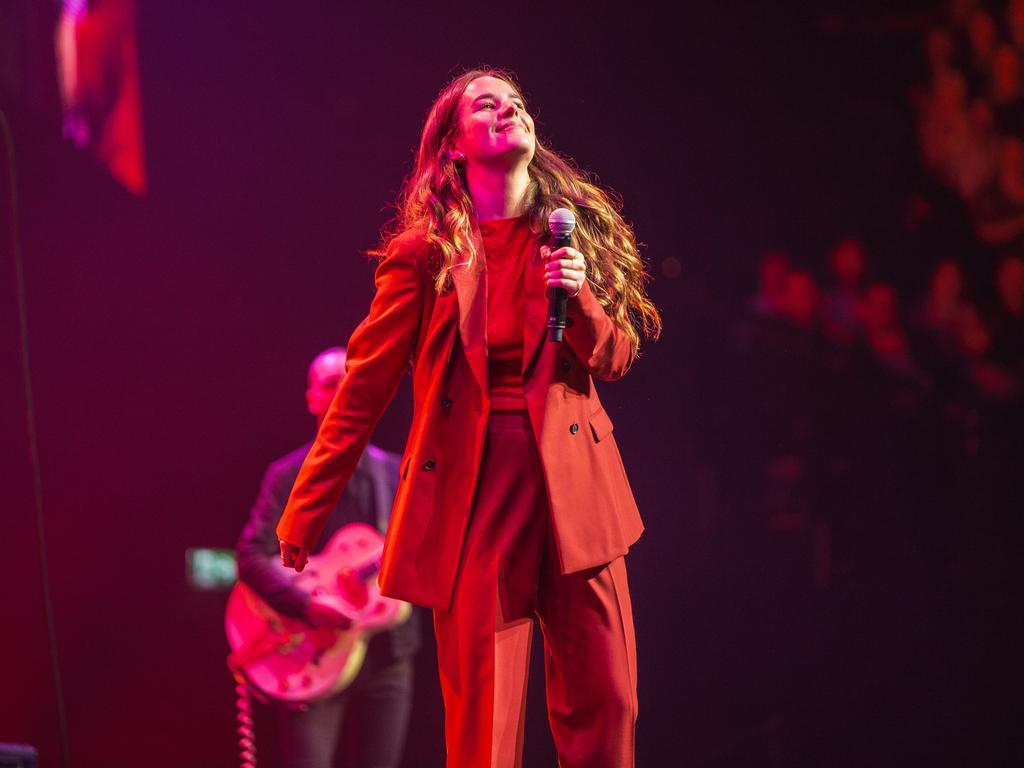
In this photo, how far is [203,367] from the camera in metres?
3.79

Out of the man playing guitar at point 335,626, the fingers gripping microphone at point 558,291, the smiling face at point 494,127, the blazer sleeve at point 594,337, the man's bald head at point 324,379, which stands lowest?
the man playing guitar at point 335,626

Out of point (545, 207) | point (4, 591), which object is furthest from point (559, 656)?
point (4, 591)

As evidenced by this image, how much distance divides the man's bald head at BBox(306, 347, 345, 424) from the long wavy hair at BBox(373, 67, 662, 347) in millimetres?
1134

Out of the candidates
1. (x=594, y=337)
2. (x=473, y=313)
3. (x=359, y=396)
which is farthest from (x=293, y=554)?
(x=594, y=337)

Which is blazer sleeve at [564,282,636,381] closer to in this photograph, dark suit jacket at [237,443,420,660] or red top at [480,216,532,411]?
red top at [480,216,532,411]

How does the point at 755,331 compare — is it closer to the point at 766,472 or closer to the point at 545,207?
the point at 766,472

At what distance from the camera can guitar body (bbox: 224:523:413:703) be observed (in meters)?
3.33

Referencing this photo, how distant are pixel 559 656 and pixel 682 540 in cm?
147

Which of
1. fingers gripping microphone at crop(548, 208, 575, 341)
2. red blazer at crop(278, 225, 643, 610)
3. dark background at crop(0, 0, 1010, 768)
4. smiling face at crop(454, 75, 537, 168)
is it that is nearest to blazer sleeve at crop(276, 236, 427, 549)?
red blazer at crop(278, 225, 643, 610)

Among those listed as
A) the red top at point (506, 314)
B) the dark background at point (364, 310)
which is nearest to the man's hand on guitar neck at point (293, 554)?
the red top at point (506, 314)

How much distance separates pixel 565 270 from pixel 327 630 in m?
1.91

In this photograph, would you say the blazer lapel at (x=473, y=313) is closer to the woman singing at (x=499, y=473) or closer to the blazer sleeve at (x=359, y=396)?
the woman singing at (x=499, y=473)

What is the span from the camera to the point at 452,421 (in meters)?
2.04

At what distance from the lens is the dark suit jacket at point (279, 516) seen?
10.9 ft
